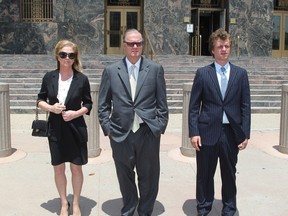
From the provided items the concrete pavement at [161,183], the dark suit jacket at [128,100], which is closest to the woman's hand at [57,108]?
the dark suit jacket at [128,100]

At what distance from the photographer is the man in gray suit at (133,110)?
12.3ft

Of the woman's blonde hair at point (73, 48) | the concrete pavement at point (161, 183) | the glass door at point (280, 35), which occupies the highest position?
the glass door at point (280, 35)

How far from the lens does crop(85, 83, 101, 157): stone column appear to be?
6203mm

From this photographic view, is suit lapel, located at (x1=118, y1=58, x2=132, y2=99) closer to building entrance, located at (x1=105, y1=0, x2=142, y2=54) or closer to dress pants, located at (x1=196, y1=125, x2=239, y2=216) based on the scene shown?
dress pants, located at (x1=196, y1=125, x2=239, y2=216)

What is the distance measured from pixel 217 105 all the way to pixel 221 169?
645 millimetres

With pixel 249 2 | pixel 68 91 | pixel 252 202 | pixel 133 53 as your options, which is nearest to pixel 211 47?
pixel 133 53

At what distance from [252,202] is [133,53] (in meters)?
2.20

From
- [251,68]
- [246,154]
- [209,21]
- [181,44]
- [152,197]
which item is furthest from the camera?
[209,21]

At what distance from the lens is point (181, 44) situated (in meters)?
21.3

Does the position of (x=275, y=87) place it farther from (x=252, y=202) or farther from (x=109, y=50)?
(x=109, y=50)

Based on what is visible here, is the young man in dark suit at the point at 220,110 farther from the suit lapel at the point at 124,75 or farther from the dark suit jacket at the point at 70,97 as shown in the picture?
the dark suit jacket at the point at 70,97

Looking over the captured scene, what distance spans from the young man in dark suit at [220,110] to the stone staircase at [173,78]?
7121 millimetres

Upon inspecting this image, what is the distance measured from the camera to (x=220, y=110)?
3.87m

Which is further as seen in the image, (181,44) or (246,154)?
(181,44)
